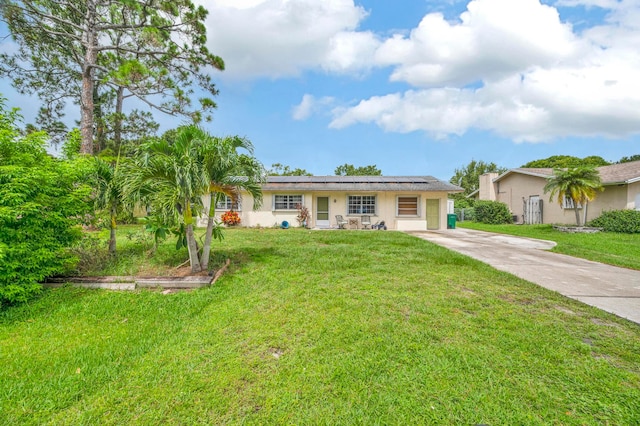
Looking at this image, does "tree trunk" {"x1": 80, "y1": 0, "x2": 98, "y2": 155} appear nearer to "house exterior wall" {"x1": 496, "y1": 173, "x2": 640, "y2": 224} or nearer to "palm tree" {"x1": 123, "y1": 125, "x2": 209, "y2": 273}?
"palm tree" {"x1": 123, "y1": 125, "x2": 209, "y2": 273}

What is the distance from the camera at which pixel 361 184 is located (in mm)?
16125

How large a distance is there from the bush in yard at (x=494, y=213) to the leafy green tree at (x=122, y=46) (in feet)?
65.7

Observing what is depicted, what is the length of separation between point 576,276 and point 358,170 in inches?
1820

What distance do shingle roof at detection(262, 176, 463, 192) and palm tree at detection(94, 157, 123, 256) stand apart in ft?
32.9

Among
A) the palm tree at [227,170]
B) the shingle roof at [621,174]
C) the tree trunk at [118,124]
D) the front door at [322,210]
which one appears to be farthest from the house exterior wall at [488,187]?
the tree trunk at [118,124]

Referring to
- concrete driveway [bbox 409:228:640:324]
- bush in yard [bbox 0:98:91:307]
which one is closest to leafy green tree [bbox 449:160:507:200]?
concrete driveway [bbox 409:228:640:324]

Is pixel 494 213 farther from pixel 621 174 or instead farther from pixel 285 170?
pixel 285 170

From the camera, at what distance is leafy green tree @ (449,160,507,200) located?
120 feet

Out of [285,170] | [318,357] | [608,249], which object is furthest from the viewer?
[285,170]

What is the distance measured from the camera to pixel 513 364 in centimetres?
247

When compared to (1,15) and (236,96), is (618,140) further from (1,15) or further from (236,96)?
(1,15)

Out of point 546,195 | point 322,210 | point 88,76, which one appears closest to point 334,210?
point 322,210

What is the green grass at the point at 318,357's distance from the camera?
1974 mm

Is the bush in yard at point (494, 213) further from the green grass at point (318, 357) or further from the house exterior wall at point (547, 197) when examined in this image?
the green grass at point (318, 357)
